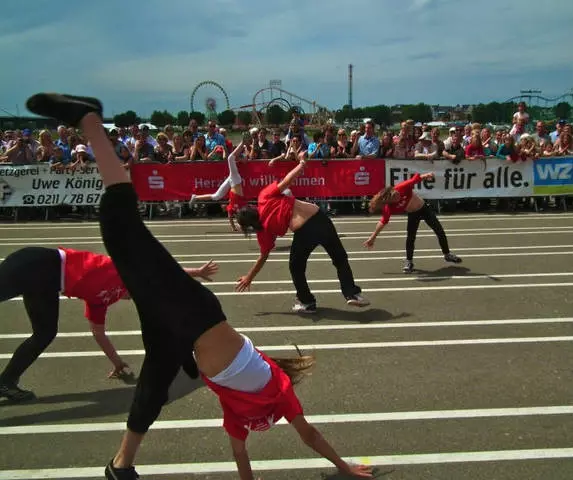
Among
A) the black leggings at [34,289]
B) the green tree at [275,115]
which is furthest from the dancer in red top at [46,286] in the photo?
the green tree at [275,115]

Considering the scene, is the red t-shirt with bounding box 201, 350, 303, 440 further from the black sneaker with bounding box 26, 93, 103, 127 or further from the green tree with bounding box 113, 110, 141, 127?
the green tree with bounding box 113, 110, 141, 127

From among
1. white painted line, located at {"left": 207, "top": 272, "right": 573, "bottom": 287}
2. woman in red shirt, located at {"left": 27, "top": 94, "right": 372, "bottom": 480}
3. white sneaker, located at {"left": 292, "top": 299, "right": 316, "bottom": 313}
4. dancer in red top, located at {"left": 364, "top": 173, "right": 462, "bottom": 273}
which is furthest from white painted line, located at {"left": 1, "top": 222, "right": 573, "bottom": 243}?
woman in red shirt, located at {"left": 27, "top": 94, "right": 372, "bottom": 480}

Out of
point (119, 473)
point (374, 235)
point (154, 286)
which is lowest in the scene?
point (119, 473)

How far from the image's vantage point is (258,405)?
2.77m

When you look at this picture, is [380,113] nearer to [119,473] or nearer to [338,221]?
[338,221]

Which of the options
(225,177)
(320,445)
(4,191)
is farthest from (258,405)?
(4,191)

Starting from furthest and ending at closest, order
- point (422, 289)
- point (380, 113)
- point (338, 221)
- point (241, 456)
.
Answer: point (380, 113)
point (338, 221)
point (422, 289)
point (241, 456)

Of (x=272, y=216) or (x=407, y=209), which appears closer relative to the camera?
(x=272, y=216)

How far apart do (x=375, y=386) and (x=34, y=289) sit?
278 centimetres

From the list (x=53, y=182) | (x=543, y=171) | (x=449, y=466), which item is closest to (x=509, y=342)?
(x=449, y=466)

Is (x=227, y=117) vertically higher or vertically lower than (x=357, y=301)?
higher

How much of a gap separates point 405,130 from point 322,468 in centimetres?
1170

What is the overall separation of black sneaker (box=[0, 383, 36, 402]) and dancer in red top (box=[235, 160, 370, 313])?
2.21 meters

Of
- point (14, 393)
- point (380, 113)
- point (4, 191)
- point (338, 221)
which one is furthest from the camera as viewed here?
point (380, 113)
